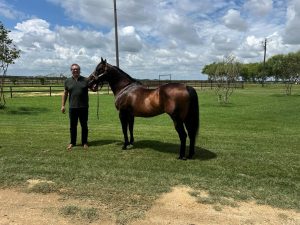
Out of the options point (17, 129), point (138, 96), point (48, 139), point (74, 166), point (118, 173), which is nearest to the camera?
point (118, 173)

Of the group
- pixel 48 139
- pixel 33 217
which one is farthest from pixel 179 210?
pixel 48 139

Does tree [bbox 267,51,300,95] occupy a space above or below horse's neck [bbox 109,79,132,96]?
above

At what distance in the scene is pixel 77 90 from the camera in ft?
27.2

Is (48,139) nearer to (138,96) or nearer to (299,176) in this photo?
(138,96)

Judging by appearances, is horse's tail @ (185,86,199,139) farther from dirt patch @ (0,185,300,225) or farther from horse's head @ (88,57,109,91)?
dirt patch @ (0,185,300,225)

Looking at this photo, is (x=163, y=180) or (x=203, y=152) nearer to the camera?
(x=163, y=180)

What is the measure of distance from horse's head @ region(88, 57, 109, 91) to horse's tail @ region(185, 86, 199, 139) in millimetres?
2201

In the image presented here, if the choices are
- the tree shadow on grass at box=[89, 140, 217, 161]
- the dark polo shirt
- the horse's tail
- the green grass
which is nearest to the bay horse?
the horse's tail

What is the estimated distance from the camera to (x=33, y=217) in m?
Answer: 4.29

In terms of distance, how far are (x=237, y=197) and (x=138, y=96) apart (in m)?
3.57

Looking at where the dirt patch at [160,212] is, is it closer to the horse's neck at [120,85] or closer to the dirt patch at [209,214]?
the dirt patch at [209,214]

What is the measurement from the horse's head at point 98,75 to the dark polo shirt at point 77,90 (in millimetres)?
151

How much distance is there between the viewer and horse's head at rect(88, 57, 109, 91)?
27.1ft

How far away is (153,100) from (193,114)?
0.93 metres
